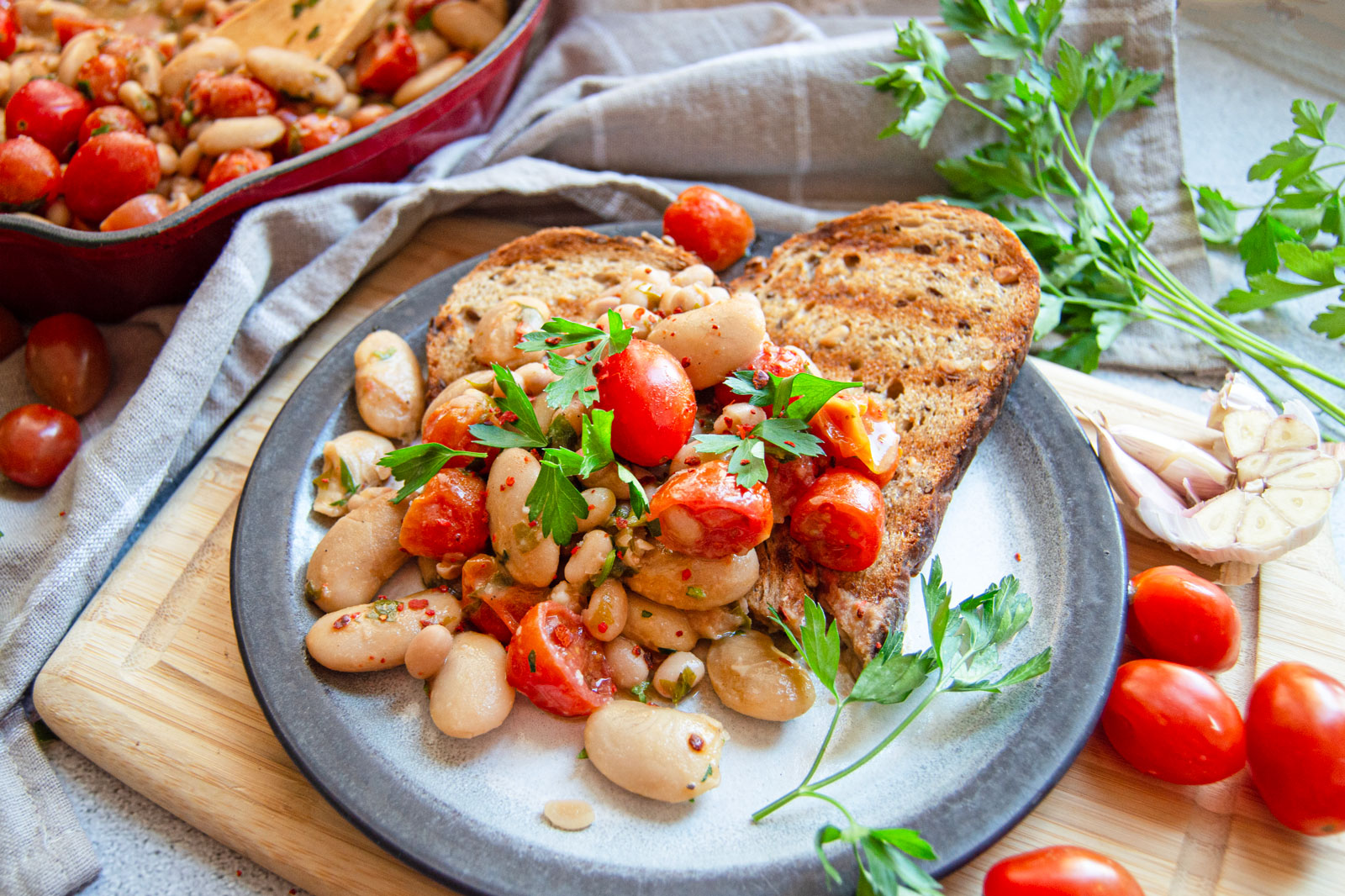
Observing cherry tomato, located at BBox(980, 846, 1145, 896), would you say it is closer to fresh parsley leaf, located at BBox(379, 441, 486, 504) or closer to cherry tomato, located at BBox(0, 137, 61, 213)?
fresh parsley leaf, located at BBox(379, 441, 486, 504)

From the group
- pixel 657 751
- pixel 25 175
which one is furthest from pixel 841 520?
pixel 25 175

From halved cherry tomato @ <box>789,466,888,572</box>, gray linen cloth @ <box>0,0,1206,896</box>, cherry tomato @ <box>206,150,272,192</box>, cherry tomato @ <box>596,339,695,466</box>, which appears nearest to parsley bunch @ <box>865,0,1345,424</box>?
gray linen cloth @ <box>0,0,1206,896</box>

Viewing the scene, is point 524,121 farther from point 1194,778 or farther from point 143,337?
point 1194,778

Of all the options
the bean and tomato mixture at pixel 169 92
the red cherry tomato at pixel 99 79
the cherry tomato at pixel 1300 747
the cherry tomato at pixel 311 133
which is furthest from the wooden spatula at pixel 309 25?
the cherry tomato at pixel 1300 747

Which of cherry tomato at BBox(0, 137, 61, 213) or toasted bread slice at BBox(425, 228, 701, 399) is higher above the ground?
cherry tomato at BBox(0, 137, 61, 213)

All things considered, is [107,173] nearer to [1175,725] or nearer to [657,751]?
[657,751]

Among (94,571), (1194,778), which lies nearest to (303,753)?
(94,571)

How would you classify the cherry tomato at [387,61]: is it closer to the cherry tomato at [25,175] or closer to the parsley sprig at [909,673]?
the cherry tomato at [25,175]
